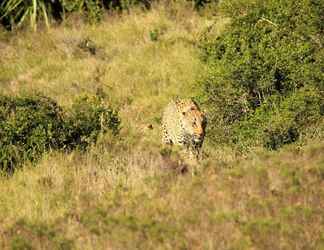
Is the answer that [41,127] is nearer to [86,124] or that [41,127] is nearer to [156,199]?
[86,124]

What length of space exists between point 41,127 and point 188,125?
2.15 metres

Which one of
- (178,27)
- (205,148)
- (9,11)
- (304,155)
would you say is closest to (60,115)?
(205,148)

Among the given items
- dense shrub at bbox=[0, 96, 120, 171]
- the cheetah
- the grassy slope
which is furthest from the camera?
dense shrub at bbox=[0, 96, 120, 171]

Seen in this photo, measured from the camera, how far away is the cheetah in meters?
Answer: 8.34

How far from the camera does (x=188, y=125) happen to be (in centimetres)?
836

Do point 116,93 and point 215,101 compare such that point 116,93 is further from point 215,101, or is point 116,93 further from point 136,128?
point 215,101

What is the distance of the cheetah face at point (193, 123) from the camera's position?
834 cm

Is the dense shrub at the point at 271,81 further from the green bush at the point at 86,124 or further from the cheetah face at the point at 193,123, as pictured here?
the green bush at the point at 86,124

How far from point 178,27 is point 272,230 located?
11062 millimetres

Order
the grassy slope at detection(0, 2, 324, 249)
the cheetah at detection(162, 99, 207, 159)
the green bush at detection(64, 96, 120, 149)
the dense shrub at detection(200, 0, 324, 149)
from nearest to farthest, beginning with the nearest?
the grassy slope at detection(0, 2, 324, 249) → the cheetah at detection(162, 99, 207, 159) → the dense shrub at detection(200, 0, 324, 149) → the green bush at detection(64, 96, 120, 149)

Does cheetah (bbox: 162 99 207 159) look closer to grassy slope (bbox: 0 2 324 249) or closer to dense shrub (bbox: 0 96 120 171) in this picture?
grassy slope (bbox: 0 2 324 249)

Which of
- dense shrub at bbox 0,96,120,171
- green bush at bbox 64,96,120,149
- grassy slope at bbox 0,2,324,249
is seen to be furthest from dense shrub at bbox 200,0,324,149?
dense shrub at bbox 0,96,120,171

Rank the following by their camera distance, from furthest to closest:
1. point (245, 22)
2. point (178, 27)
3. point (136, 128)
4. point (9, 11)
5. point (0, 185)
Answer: point (9, 11) → point (178, 27) → point (245, 22) → point (136, 128) → point (0, 185)

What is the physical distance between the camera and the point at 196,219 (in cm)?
607
